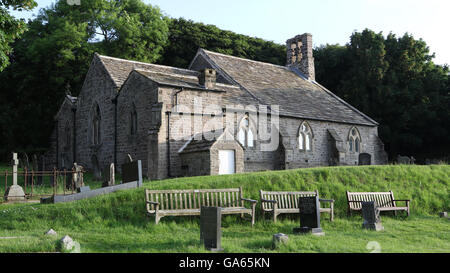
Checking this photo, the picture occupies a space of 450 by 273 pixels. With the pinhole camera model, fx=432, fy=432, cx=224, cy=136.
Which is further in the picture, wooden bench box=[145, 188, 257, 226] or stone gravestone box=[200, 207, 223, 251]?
wooden bench box=[145, 188, 257, 226]

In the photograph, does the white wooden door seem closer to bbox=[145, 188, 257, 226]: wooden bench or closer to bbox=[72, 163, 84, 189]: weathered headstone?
bbox=[72, 163, 84, 189]: weathered headstone

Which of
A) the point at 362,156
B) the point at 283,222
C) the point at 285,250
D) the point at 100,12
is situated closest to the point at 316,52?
the point at 362,156

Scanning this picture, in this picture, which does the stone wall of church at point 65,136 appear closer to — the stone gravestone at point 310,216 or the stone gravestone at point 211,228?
the stone gravestone at point 310,216

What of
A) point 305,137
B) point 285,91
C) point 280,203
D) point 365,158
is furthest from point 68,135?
point 280,203

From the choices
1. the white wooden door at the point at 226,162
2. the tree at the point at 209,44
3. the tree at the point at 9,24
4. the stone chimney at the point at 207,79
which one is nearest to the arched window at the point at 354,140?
the stone chimney at the point at 207,79

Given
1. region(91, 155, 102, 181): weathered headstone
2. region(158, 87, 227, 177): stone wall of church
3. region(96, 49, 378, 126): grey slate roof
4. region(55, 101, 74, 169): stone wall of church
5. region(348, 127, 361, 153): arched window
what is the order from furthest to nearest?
1. region(348, 127, 361, 153): arched window
2. region(55, 101, 74, 169): stone wall of church
3. region(96, 49, 378, 126): grey slate roof
4. region(91, 155, 102, 181): weathered headstone
5. region(158, 87, 227, 177): stone wall of church

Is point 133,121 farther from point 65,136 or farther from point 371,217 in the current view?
point 371,217

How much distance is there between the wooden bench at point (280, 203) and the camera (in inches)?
546

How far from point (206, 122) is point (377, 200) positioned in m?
11.6

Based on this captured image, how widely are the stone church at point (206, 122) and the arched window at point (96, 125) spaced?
7 cm

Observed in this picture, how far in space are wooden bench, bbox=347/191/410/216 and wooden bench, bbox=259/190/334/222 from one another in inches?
46.0

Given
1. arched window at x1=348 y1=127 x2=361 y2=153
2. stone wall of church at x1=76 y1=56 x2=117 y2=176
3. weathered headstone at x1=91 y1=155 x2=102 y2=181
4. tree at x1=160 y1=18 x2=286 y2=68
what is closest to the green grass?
weathered headstone at x1=91 y1=155 x2=102 y2=181

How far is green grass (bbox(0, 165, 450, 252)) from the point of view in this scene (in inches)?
393
